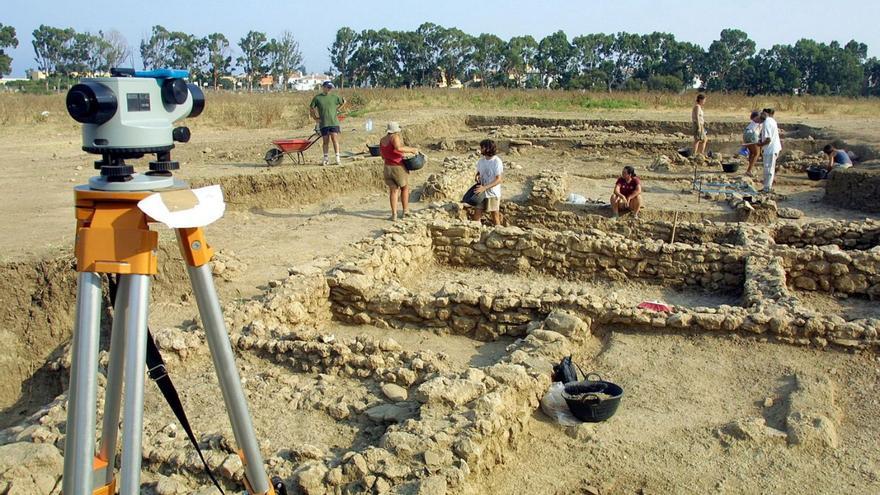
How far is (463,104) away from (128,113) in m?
26.7

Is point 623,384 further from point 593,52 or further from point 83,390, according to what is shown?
point 593,52

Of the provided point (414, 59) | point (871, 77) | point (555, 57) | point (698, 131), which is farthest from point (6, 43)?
point (871, 77)

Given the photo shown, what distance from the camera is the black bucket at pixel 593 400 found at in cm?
486

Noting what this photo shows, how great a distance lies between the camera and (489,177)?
9.66 m

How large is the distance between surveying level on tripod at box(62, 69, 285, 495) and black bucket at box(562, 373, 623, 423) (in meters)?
3.41

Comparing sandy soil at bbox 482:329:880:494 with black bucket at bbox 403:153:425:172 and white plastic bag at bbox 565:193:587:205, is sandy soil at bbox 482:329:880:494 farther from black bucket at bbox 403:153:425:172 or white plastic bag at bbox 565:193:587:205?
white plastic bag at bbox 565:193:587:205

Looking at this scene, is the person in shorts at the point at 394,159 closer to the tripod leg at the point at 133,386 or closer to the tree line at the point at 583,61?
the tripod leg at the point at 133,386

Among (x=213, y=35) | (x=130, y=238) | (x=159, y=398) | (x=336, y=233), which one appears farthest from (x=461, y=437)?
(x=213, y=35)

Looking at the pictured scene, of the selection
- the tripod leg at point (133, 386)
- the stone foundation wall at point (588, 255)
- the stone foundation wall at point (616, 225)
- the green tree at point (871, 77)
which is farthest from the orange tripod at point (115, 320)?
the green tree at point (871, 77)

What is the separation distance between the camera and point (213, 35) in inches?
2285

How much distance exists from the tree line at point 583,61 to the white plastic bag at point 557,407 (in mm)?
47616

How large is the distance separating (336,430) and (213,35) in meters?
59.4

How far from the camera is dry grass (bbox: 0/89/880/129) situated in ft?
67.0

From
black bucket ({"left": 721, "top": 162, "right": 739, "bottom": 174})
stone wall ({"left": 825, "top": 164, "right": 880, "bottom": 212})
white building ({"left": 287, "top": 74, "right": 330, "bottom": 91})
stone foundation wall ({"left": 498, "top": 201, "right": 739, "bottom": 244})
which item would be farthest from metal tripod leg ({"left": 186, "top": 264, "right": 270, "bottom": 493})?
white building ({"left": 287, "top": 74, "right": 330, "bottom": 91})
